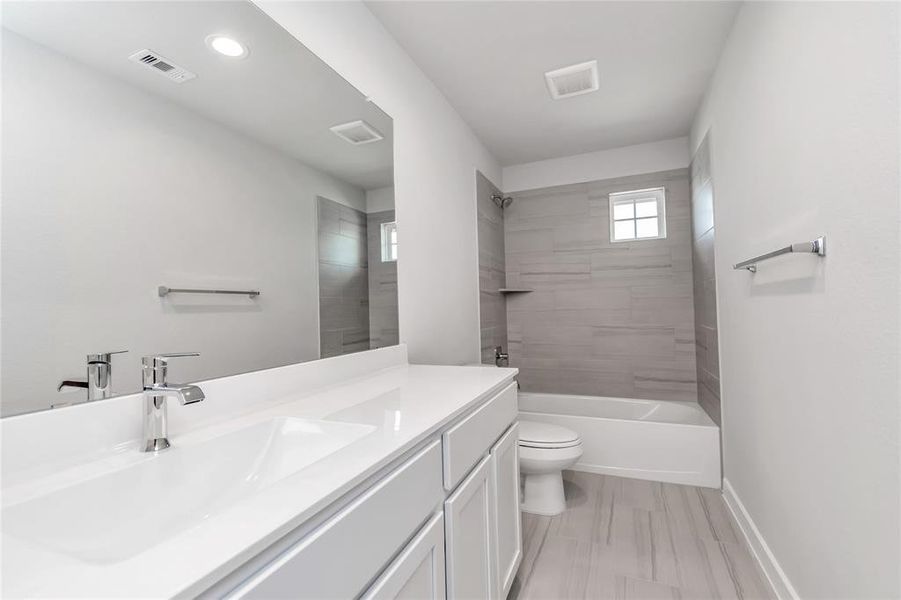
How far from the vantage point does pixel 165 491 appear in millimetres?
739

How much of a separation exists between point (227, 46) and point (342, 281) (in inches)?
32.3

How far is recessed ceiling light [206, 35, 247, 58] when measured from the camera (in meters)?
1.12

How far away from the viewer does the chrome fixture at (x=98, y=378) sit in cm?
80

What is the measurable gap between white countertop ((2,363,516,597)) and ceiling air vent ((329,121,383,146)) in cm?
101

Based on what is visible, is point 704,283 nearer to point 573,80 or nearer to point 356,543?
point 573,80

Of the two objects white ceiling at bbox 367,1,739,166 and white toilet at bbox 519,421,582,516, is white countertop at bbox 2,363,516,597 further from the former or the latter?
white ceiling at bbox 367,1,739,166

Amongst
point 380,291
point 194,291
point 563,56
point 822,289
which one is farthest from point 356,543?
point 563,56

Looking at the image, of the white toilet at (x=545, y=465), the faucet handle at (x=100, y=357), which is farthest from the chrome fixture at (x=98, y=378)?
the white toilet at (x=545, y=465)

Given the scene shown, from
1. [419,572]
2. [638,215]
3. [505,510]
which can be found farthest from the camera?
[638,215]

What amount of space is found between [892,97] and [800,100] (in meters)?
0.47

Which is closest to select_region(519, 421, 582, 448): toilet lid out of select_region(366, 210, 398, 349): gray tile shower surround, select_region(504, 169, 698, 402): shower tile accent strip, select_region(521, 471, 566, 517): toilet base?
select_region(521, 471, 566, 517): toilet base

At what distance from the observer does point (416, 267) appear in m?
2.11

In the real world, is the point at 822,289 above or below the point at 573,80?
below

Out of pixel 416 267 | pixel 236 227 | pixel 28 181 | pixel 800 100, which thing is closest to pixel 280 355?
pixel 236 227
